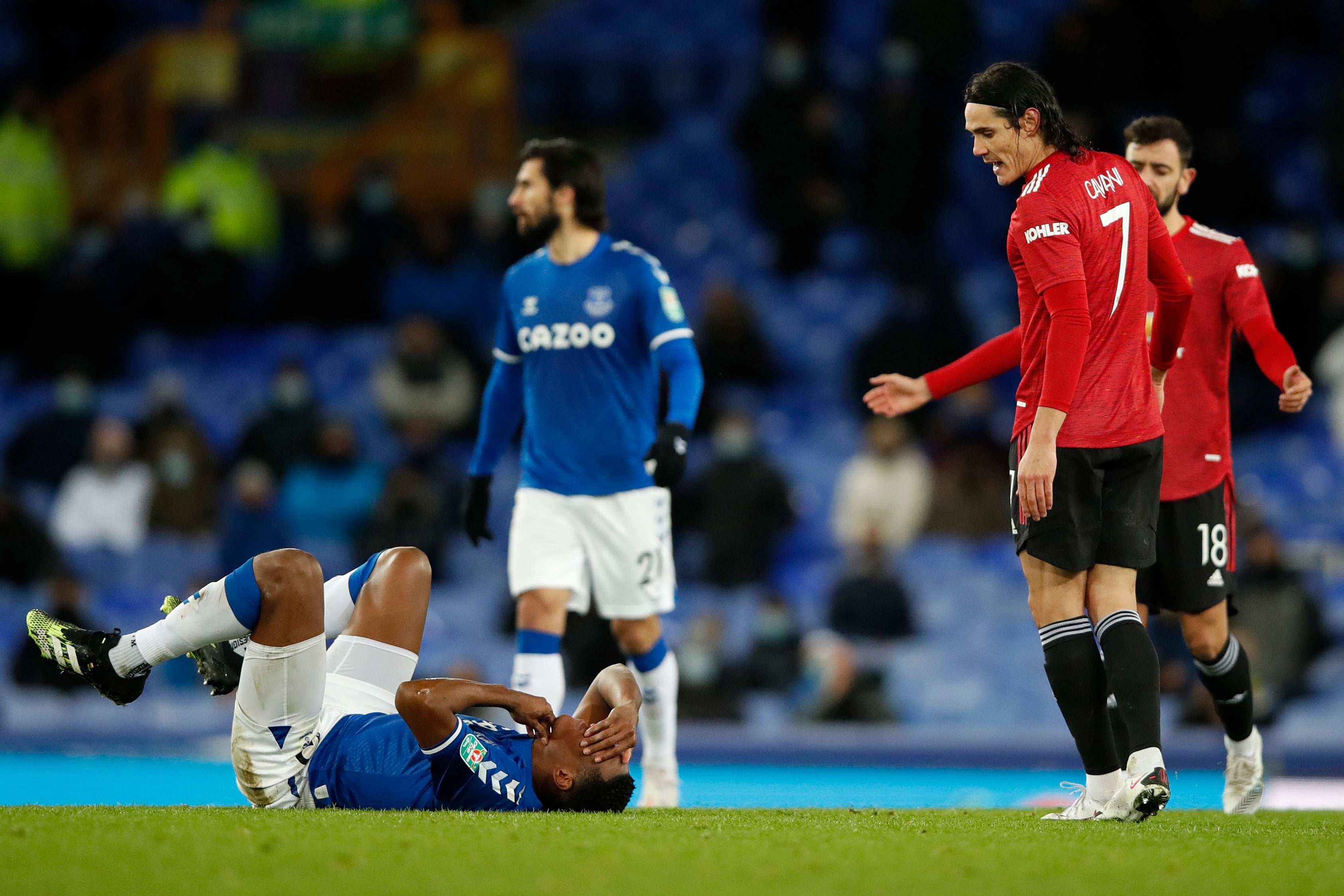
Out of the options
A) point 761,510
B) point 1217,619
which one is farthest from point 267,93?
point 1217,619

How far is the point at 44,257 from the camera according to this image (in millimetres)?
17125

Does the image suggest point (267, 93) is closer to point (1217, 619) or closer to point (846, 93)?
point (846, 93)

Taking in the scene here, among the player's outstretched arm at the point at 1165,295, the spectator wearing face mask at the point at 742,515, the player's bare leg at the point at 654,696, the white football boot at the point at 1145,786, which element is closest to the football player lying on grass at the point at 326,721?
the white football boot at the point at 1145,786

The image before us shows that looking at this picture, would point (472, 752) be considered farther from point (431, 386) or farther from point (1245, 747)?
point (431, 386)

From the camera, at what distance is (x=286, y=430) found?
14.0m

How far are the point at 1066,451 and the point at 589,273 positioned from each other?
2.72 metres

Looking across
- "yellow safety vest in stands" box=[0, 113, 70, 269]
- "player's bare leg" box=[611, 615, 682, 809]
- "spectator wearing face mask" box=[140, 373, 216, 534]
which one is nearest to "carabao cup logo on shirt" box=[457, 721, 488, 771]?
"player's bare leg" box=[611, 615, 682, 809]

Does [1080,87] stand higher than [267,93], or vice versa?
[267,93]

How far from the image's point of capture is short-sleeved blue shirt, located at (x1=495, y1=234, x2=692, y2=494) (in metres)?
6.91

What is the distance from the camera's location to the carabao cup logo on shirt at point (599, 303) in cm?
691

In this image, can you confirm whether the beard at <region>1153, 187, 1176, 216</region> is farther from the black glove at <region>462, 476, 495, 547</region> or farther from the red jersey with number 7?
the black glove at <region>462, 476, 495, 547</region>

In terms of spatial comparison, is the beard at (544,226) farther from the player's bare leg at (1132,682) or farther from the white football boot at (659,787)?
the player's bare leg at (1132,682)

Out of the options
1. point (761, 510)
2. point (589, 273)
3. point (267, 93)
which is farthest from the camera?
point (267, 93)

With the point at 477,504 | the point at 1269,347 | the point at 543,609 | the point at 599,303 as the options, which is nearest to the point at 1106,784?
the point at 1269,347
